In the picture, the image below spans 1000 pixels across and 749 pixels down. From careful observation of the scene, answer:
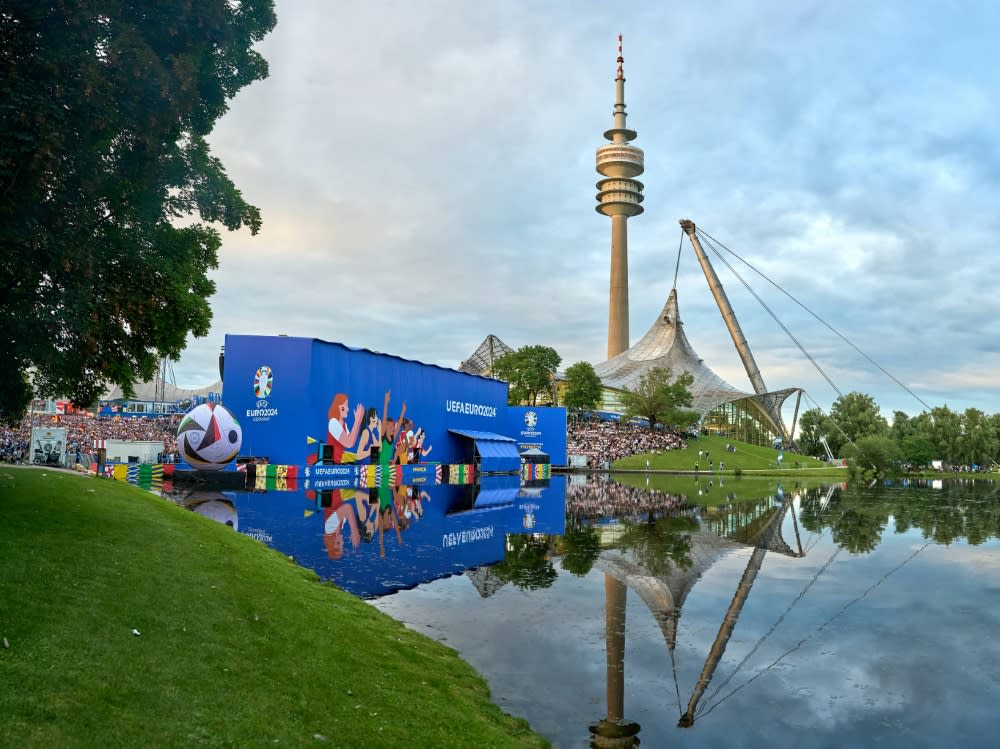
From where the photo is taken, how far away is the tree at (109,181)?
8.54 metres

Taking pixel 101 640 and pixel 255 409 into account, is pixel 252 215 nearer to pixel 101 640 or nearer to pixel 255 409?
pixel 101 640

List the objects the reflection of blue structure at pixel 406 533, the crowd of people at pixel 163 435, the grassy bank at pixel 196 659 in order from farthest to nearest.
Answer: the crowd of people at pixel 163 435 → the reflection of blue structure at pixel 406 533 → the grassy bank at pixel 196 659

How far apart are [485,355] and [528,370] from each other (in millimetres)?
45309

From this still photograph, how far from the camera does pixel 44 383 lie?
12875 mm

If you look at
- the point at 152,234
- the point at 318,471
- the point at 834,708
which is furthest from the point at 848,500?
the point at 152,234

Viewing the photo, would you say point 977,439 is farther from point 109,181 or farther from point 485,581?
point 109,181

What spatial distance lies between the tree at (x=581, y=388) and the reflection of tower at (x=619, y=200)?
1860 inches

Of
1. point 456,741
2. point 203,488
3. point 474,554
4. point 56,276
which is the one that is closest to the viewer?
point 456,741

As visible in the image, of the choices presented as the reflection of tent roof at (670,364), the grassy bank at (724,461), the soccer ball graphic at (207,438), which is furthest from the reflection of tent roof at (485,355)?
the soccer ball graphic at (207,438)

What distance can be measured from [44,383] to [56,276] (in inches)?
177

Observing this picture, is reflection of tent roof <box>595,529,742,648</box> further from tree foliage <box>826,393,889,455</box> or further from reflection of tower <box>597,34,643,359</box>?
reflection of tower <box>597,34,643,359</box>

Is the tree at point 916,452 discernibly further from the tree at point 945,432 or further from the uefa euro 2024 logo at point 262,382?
the uefa euro 2024 logo at point 262,382

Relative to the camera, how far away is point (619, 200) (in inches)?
5605

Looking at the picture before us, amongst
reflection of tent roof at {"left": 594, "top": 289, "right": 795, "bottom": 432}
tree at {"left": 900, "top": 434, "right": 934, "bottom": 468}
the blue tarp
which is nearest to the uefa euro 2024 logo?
the blue tarp
